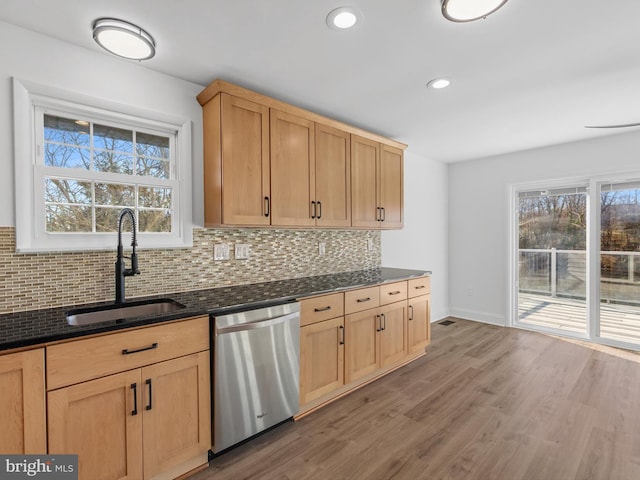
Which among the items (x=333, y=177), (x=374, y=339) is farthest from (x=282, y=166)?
(x=374, y=339)

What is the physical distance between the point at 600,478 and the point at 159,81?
3622mm

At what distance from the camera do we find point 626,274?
3.67 m

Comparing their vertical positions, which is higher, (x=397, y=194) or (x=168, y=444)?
(x=397, y=194)

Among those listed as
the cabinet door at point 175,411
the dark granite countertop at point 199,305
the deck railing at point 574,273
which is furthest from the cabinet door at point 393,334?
the deck railing at point 574,273

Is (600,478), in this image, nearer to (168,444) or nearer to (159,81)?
(168,444)

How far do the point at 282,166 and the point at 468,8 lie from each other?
4.90 feet

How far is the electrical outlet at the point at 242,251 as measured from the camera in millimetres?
2588

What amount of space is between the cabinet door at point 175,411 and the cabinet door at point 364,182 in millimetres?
1867

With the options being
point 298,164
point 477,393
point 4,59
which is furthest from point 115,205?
point 477,393

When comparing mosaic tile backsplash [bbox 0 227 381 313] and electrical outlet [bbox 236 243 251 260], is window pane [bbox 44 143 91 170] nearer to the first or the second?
mosaic tile backsplash [bbox 0 227 381 313]

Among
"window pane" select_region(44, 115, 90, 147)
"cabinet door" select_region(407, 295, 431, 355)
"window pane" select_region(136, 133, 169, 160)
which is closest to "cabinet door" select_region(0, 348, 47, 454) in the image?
"window pane" select_region(44, 115, 90, 147)

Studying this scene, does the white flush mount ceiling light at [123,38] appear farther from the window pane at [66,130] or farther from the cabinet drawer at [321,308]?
the cabinet drawer at [321,308]

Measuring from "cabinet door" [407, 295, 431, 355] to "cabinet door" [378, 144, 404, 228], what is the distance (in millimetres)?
861

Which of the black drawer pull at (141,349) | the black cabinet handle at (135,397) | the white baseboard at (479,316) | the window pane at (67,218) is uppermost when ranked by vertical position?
the window pane at (67,218)
